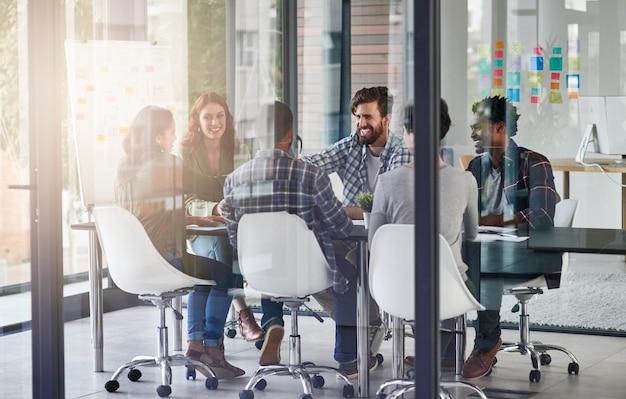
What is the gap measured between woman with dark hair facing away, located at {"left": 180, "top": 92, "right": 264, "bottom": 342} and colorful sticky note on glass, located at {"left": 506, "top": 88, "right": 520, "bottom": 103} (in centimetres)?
108

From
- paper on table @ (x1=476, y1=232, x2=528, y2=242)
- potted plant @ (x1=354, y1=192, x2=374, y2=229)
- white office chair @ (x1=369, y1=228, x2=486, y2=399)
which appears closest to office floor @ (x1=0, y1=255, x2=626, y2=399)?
white office chair @ (x1=369, y1=228, x2=486, y2=399)

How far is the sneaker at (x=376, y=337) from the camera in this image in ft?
13.5

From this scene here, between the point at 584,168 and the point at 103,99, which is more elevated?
the point at 103,99

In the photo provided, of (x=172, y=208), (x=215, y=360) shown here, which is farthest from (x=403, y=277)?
(x=172, y=208)

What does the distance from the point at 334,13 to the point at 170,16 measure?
80cm

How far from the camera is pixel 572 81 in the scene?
4.24 meters

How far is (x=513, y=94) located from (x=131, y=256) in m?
1.78

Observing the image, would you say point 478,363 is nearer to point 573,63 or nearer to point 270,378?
point 270,378

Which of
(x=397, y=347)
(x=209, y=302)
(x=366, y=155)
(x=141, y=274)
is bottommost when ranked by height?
(x=397, y=347)

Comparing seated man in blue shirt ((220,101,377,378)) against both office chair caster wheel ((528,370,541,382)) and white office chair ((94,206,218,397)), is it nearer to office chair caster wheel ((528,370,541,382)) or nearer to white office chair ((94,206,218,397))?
white office chair ((94,206,218,397))

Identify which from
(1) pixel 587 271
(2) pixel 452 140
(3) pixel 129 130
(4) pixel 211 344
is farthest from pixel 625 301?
(3) pixel 129 130

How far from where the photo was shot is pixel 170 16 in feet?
14.8

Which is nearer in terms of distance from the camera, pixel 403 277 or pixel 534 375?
pixel 403 277

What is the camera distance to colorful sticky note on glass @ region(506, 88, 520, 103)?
4.09 meters
